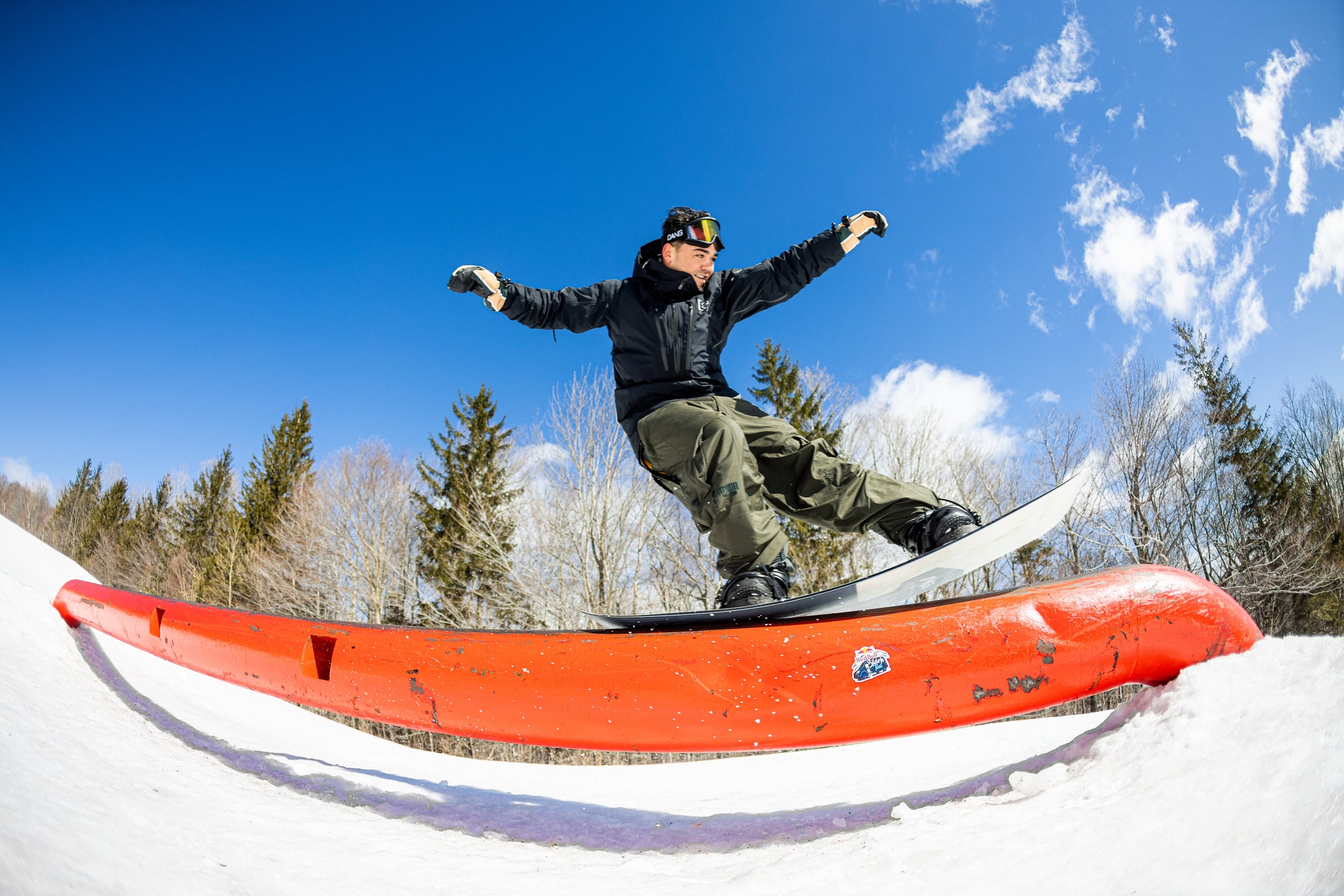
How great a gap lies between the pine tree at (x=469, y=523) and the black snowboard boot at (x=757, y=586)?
16046 millimetres

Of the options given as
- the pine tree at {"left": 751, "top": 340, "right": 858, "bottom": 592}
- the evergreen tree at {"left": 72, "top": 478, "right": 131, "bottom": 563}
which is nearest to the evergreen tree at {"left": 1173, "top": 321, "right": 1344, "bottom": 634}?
the pine tree at {"left": 751, "top": 340, "right": 858, "bottom": 592}

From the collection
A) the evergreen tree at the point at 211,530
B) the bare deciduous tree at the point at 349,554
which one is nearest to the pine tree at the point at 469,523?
the bare deciduous tree at the point at 349,554

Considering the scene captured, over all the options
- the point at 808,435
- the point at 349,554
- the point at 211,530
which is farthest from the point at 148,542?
the point at 808,435

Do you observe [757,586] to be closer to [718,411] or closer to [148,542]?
[718,411]

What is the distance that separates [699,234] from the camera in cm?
233

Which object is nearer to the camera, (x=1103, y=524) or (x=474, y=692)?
(x=474, y=692)

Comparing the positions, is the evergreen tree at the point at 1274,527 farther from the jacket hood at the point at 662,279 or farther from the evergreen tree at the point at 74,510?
the evergreen tree at the point at 74,510

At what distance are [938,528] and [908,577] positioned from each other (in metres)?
0.22

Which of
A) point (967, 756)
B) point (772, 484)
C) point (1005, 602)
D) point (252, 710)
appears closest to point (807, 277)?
point (772, 484)

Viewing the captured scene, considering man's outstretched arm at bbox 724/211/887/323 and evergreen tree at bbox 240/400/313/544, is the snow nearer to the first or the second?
man's outstretched arm at bbox 724/211/887/323

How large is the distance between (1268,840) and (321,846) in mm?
1671

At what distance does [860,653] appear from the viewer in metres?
1.43

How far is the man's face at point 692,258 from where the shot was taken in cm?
234

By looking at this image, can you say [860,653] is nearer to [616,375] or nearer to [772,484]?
[772,484]
